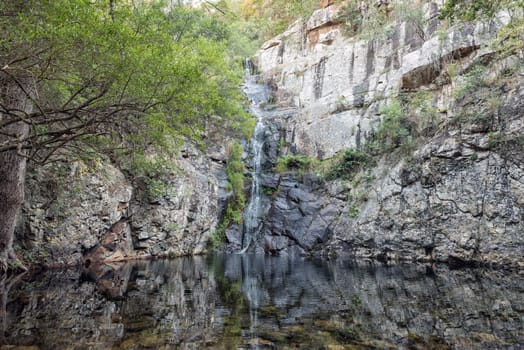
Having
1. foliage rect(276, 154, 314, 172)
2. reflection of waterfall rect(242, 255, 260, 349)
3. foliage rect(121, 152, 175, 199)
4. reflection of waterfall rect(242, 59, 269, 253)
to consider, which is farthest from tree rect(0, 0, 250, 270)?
foliage rect(276, 154, 314, 172)

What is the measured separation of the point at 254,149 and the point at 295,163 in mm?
2677

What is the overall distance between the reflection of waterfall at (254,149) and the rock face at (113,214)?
181 centimetres

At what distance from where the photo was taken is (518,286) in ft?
20.1

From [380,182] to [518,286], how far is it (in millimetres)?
7850

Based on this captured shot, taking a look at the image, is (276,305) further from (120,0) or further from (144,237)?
(144,237)

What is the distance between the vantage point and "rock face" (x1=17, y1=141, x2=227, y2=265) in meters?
8.97

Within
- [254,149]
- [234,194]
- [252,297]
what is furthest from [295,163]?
[252,297]

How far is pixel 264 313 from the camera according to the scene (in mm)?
4434

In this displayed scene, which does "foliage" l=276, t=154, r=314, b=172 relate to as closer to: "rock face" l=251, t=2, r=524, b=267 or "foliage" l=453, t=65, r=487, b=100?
"rock face" l=251, t=2, r=524, b=267

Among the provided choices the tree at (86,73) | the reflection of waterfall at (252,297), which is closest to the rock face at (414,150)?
the reflection of waterfall at (252,297)

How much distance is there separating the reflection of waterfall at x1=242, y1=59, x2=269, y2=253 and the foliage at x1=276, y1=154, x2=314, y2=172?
1.31 meters

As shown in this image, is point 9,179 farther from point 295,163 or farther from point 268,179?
point 295,163

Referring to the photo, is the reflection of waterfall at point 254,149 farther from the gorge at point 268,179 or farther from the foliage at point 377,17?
the foliage at point 377,17

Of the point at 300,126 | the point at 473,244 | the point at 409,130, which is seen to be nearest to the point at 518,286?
the point at 473,244
